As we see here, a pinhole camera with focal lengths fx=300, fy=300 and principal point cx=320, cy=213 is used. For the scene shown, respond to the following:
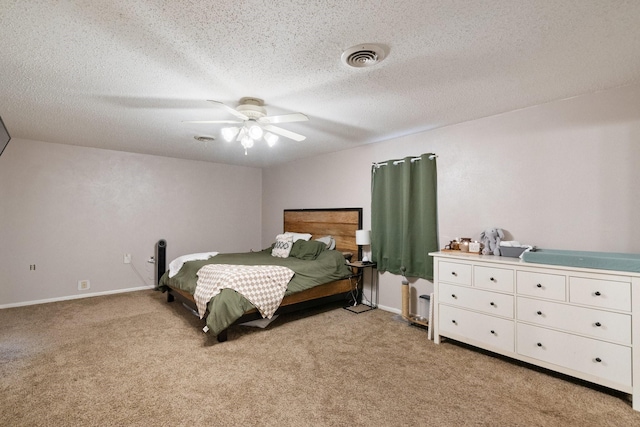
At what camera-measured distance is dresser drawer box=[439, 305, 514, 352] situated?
2510 mm

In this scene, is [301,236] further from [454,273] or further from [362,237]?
[454,273]

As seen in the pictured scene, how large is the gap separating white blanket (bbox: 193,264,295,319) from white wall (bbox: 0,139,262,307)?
89.8 inches

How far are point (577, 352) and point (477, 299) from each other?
2.39ft

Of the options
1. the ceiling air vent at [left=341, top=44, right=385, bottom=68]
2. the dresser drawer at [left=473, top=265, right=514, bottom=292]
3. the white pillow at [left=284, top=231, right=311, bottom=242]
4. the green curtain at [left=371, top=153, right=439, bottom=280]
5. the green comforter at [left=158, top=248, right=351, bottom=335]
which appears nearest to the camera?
the ceiling air vent at [left=341, top=44, right=385, bottom=68]

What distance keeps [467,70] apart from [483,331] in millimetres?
2153

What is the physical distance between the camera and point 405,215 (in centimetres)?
367

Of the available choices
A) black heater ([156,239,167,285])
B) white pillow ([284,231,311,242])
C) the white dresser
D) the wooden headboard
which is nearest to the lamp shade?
the wooden headboard

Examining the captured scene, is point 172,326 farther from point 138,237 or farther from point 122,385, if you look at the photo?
point 138,237

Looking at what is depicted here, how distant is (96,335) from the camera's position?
120 inches

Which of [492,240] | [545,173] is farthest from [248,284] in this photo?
[545,173]

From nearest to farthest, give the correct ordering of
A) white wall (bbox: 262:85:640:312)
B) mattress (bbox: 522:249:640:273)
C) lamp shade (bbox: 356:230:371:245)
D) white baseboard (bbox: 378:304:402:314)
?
mattress (bbox: 522:249:640:273), white wall (bbox: 262:85:640:312), white baseboard (bbox: 378:304:402:314), lamp shade (bbox: 356:230:371:245)

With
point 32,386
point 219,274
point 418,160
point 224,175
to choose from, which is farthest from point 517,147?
point 224,175

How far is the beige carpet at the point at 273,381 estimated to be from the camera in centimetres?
184

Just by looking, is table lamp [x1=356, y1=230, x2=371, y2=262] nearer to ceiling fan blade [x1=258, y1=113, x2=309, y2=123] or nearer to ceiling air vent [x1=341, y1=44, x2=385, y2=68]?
ceiling fan blade [x1=258, y1=113, x2=309, y2=123]
